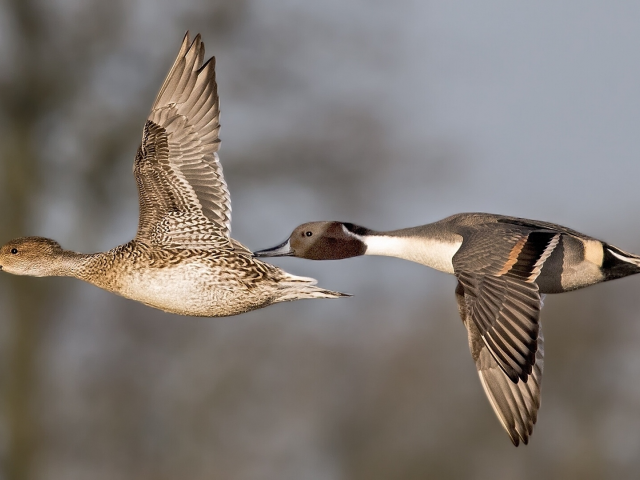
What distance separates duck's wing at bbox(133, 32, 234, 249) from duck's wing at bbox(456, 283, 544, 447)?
116 centimetres

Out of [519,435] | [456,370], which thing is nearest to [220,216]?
[519,435]

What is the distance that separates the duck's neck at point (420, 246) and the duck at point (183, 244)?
1.34ft

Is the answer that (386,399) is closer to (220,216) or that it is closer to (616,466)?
(616,466)

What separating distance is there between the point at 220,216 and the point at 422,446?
644cm

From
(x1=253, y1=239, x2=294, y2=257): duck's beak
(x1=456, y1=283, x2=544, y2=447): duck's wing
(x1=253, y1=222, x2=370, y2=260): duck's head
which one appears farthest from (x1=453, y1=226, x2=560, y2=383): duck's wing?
(x1=253, y1=239, x2=294, y2=257): duck's beak

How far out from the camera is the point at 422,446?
10562 millimetres

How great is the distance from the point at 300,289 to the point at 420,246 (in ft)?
1.70

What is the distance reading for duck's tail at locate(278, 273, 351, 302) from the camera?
168 inches

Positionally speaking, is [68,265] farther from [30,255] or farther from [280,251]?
[280,251]

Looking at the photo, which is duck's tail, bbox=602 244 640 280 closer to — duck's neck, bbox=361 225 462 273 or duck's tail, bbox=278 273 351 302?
duck's neck, bbox=361 225 462 273

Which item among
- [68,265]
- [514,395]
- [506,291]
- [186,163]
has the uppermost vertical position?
[186,163]

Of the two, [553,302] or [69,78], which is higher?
[69,78]

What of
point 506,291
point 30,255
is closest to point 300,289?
point 506,291

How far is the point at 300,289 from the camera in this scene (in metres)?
4.31
